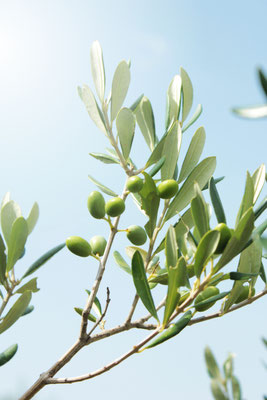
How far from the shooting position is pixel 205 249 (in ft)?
4.41

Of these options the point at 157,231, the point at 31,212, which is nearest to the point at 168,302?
the point at 157,231

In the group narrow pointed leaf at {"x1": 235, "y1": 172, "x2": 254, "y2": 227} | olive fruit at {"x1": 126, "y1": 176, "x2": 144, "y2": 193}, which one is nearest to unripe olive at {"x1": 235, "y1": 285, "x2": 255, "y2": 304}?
narrow pointed leaf at {"x1": 235, "y1": 172, "x2": 254, "y2": 227}

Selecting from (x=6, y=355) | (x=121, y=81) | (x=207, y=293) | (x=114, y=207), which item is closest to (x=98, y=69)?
(x=121, y=81)

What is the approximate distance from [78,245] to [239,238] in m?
0.56

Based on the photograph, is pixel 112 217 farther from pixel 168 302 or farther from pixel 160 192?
pixel 168 302

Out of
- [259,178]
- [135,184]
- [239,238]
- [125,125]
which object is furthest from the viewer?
[125,125]

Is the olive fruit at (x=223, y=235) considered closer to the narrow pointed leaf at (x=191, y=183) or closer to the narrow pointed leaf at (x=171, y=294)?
the narrow pointed leaf at (x=171, y=294)

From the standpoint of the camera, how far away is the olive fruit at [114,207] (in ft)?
5.48

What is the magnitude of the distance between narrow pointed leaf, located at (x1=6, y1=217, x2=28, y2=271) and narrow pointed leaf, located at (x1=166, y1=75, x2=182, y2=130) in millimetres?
647

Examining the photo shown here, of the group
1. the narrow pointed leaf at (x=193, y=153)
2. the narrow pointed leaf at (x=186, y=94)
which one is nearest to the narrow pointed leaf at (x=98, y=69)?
the narrow pointed leaf at (x=186, y=94)

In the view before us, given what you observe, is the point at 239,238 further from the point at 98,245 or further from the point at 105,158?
the point at 105,158

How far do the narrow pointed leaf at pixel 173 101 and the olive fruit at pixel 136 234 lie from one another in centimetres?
40

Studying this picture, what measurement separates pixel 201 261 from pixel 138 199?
2.16ft

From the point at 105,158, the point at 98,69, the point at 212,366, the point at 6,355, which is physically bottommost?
the point at 212,366
